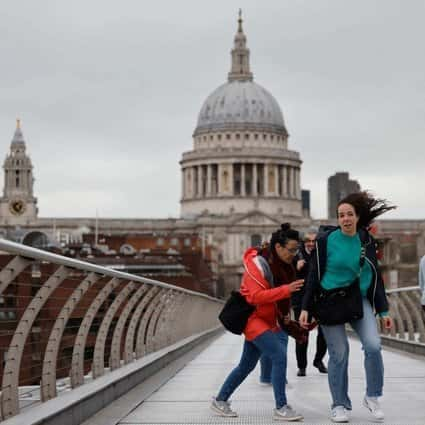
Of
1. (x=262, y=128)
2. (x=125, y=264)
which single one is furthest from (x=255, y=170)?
(x=125, y=264)

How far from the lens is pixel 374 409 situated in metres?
10.9

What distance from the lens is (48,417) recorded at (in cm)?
938

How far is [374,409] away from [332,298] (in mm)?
1001

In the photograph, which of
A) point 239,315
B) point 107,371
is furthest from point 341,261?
point 107,371

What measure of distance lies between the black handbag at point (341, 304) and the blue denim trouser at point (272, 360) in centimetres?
50

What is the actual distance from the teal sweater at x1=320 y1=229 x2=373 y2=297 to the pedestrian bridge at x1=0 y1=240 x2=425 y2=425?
3.91 ft

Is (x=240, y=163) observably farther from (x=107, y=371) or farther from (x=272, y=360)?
(x=272, y=360)

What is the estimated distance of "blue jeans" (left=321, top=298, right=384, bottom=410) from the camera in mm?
11016

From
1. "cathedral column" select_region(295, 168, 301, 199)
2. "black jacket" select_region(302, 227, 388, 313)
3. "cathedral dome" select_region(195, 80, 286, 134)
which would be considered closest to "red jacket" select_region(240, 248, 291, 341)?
"black jacket" select_region(302, 227, 388, 313)

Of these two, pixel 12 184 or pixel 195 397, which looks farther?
pixel 12 184

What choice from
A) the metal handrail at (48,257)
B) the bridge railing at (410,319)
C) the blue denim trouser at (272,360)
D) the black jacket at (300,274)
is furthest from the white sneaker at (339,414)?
the bridge railing at (410,319)

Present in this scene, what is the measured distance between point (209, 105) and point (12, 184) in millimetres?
31966

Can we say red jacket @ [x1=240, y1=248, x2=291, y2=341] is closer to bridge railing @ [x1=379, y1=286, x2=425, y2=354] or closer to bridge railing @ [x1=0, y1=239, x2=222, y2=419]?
bridge railing @ [x1=0, y1=239, x2=222, y2=419]

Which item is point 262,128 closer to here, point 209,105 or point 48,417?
point 209,105
